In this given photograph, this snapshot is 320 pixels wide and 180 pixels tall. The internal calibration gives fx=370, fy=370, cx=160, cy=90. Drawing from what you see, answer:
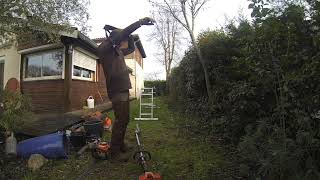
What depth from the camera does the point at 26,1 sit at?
881 centimetres

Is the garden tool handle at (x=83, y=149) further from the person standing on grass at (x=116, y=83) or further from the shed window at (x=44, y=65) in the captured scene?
the shed window at (x=44, y=65)

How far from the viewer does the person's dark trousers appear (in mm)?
Answer: 7020

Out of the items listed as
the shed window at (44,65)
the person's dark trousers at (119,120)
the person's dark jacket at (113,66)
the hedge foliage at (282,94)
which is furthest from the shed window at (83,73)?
the hedge foliage at (282,94)

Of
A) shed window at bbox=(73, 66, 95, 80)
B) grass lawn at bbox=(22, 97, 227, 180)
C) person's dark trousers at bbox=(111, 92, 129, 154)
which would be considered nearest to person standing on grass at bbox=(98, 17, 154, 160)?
person's dark trousers at bbox=(111, 92, 129, 154)

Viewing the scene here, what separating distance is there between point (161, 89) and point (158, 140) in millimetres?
26953

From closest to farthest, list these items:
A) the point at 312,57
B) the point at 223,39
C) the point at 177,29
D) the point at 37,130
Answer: the point at 312,57
the point at 37,130
the point at 223,39
the point at 177,29

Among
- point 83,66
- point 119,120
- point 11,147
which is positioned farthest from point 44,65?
point 119,120

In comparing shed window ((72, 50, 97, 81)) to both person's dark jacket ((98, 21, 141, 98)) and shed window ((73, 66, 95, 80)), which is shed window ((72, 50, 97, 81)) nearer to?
shed window ((73, 66, 95, 80))

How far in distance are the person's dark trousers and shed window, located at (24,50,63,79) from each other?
7032 mm

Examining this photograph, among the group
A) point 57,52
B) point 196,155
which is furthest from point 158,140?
point 57,52

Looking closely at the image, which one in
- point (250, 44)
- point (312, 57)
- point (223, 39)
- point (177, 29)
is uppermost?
point (177, 29)

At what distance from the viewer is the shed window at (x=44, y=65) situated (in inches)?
541

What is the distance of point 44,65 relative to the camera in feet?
46.8

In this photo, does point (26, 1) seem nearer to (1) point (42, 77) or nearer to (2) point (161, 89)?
(1) point (42, 77)
